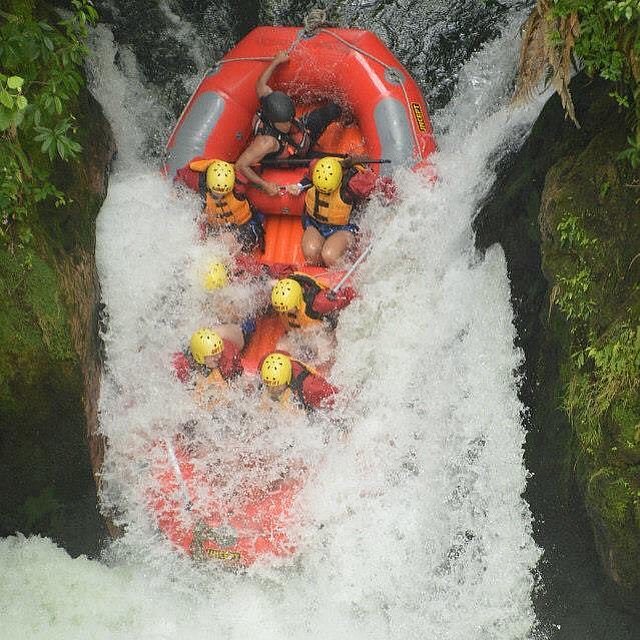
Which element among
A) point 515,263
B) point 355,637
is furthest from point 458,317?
point 355,637

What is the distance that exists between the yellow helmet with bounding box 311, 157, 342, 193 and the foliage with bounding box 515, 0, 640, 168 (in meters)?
1.71

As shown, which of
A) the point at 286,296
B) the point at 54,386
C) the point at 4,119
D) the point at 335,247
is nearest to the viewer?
the point at 4,119

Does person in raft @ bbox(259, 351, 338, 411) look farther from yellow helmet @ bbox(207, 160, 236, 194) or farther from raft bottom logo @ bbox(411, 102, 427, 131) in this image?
raft bottom logo @ bbox(411, 102, 427, 131)

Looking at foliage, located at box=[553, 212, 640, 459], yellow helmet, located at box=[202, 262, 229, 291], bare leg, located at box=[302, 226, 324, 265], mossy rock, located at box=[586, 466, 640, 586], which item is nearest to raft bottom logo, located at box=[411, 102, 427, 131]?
bare leg, located at box=[302, 226, 324, 265]

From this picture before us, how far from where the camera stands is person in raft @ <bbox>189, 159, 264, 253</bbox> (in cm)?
517

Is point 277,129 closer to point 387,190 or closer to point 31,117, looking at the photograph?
point 387,190

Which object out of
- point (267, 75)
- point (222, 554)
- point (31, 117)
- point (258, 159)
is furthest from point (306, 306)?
point (31, 117)

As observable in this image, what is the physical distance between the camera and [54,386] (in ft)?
13.8

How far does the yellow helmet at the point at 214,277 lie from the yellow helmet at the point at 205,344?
453mm

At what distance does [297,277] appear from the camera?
16.6ft

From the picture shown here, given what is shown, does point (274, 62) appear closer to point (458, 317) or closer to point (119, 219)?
point (119, 219)

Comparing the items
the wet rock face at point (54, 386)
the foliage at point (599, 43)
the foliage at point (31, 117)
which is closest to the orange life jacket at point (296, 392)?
the wet rock face at point (54, 386)

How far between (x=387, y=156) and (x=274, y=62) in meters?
1.11

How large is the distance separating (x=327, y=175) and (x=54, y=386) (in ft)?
7.41
